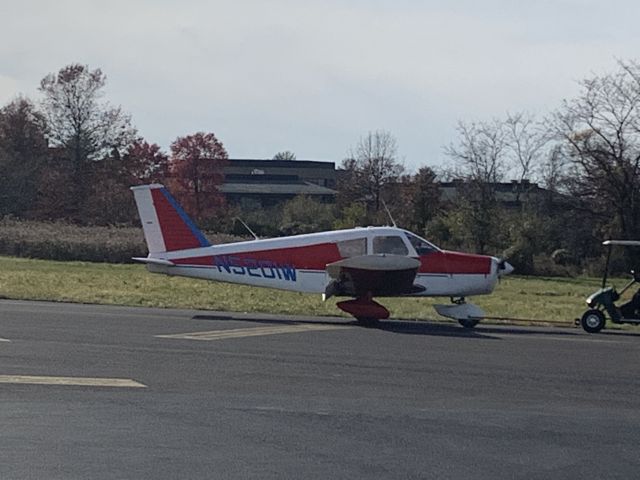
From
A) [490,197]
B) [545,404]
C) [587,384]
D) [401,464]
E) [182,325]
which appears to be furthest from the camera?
[490,197]

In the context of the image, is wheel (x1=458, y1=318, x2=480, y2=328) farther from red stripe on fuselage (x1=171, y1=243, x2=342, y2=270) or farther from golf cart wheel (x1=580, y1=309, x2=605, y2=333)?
red stripe on fuselage (x1=171, y1=243, x2=342, y2=270)

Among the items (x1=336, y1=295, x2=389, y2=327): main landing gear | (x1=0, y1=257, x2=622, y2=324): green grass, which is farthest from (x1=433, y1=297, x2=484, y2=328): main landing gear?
(x1=0, y1=257, x2=622, y2=324): green grass

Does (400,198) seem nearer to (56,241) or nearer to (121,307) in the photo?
(56,241)

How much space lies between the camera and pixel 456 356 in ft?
46.5

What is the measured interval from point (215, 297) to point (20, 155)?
176ft

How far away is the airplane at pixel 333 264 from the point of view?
65.9ft

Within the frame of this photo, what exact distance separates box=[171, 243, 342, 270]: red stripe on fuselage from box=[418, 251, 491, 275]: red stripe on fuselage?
1.71m

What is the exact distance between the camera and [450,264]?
20688mm

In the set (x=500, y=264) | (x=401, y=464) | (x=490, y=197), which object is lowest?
(x=401, y=464)

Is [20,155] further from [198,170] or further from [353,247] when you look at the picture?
[353,247]

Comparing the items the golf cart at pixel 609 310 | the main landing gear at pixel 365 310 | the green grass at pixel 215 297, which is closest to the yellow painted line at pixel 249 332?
the main landing gear at pixel 365 310

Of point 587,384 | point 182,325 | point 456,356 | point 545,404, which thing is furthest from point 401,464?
point 182,325

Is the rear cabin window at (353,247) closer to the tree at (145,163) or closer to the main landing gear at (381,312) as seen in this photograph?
the main landing gear at (381,312)

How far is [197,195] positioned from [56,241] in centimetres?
2373
